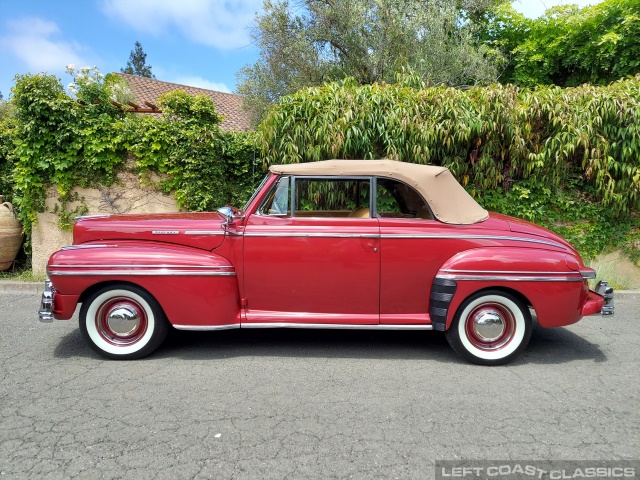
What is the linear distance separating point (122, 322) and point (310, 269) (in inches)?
68.7

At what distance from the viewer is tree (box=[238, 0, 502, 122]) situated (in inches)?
455

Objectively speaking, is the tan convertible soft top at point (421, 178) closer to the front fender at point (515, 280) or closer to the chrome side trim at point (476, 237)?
the chrome side trim at point (476, 237)

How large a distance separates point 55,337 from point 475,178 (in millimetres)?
5986

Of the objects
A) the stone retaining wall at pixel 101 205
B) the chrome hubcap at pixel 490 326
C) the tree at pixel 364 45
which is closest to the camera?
the chrome hubcap at pixel 490 326

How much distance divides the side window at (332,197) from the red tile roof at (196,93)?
14.3m

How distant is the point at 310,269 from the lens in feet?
13.3

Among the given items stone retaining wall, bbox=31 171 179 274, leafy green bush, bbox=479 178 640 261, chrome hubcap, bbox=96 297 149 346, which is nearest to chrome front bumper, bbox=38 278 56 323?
chrome hubcap, bbox=96 297 149 346

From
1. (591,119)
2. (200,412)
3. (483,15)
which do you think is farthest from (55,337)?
(483,15)

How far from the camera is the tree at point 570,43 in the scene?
1248 cm

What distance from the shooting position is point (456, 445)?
2750mm

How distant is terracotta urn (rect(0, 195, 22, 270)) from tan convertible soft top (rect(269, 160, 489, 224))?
18.7ft

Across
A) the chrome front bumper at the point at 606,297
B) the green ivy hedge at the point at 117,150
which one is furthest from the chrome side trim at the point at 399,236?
the green ivy hedge at the point at 117,150

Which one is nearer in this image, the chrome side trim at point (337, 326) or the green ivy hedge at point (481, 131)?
the chrome side trim at point (337, 326)

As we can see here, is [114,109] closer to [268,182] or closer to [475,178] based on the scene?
[268,182]
